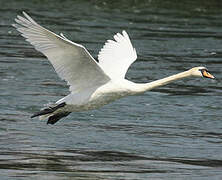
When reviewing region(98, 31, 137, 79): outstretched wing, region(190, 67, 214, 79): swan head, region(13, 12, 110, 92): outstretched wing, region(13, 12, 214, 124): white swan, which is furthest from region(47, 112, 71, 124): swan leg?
region(190, 67, 214, 79): swan head

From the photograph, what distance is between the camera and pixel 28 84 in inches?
541

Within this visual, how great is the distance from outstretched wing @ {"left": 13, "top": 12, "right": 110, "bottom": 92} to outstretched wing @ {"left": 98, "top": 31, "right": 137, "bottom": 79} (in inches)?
36.0

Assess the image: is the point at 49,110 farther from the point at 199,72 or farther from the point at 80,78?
the point at 199,72

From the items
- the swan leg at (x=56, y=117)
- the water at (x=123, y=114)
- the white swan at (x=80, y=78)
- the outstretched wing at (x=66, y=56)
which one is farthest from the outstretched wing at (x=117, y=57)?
the swan leg at (x=56, y=117)

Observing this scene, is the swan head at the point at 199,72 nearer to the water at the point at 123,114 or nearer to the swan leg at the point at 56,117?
the water at the point at 123,114

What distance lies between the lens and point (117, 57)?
38.4ft

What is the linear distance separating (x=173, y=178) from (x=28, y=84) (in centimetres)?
570

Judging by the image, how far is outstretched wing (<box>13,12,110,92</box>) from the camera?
362 inches

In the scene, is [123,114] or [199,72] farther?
[123,114]

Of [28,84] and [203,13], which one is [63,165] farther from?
[203,13]

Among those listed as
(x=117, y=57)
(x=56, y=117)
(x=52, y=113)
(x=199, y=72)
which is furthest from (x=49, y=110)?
(x=199, y=72)

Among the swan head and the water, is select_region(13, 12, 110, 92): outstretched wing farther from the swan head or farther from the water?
the swan head

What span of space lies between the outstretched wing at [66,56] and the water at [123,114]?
2.67ft

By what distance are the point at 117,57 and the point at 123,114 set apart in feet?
3.30
